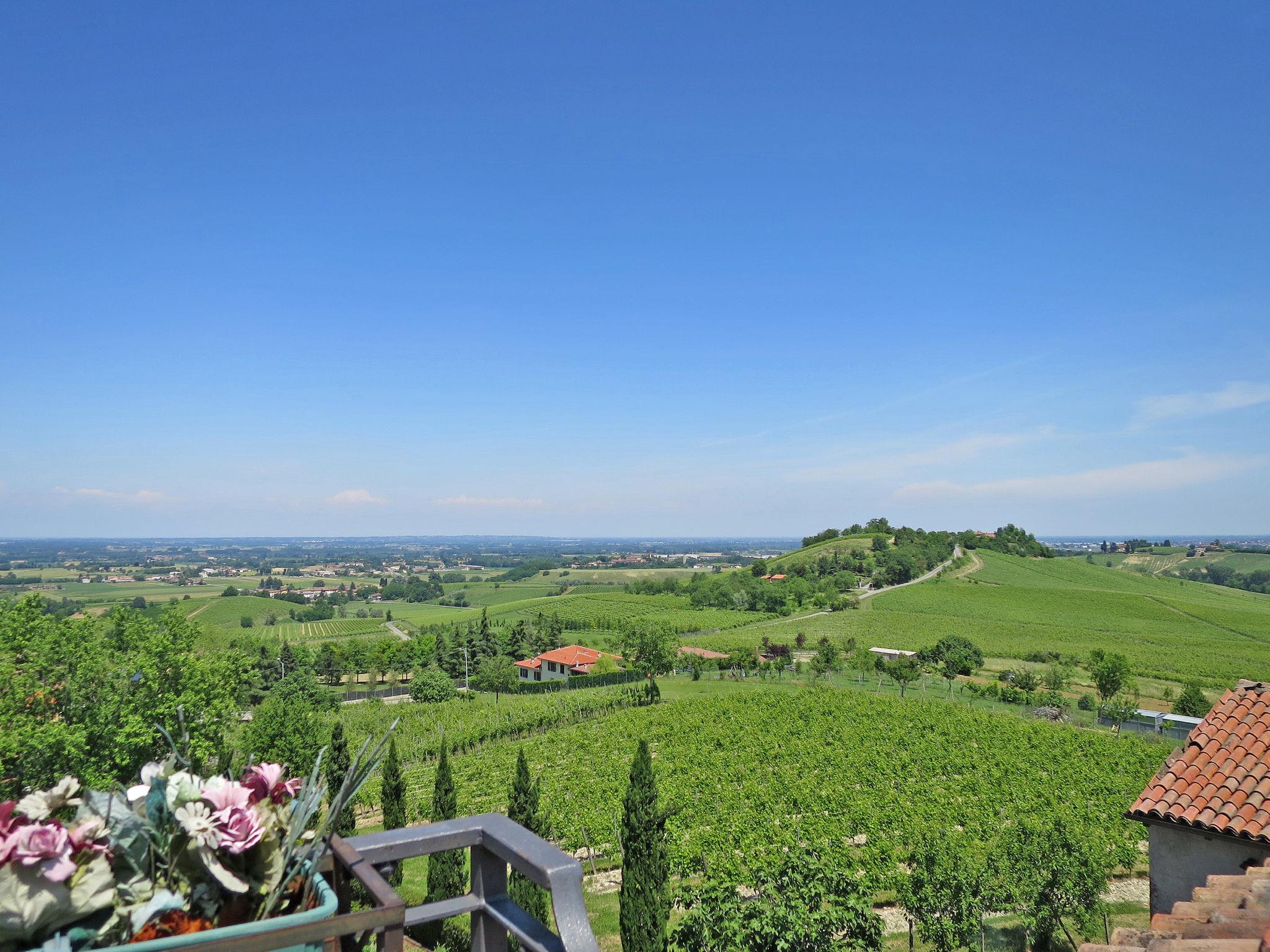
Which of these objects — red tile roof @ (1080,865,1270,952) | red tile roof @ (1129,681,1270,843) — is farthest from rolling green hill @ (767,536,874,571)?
red tile roof @ (1080,865,1270,952)

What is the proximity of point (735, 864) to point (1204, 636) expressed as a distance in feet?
184

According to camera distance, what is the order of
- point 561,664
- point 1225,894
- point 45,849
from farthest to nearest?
point 561,664 → point 1225,894 → point 45,849

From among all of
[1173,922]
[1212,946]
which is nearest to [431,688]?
[1173,922]

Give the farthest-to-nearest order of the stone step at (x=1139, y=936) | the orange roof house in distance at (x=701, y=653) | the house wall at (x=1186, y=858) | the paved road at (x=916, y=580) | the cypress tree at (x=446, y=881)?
the paved road at (x=916, y=580) → the orange roof house in distance at (x=701, y=653) → the cypress tree at (x=446, y=881) → the house wall at (x=1186, y=858) → the stone step at (x=1139, y=936)

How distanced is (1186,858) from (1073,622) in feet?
210

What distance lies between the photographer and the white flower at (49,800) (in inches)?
57.0

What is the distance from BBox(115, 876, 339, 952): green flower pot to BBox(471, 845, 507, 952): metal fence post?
0.48m

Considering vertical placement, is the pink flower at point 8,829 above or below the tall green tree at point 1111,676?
above

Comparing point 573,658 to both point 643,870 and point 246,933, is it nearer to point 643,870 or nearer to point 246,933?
point 643,870

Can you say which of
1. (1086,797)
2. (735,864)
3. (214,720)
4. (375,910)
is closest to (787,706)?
(1086,797)

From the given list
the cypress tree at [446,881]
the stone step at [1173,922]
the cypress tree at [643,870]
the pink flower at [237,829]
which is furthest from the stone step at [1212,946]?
the cypress tree at [446,881]

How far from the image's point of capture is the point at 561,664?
5866 centimetres

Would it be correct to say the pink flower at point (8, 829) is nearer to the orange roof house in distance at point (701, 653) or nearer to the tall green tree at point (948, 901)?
the tall green tree at point (948, 901)

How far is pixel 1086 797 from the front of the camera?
24.2 m
